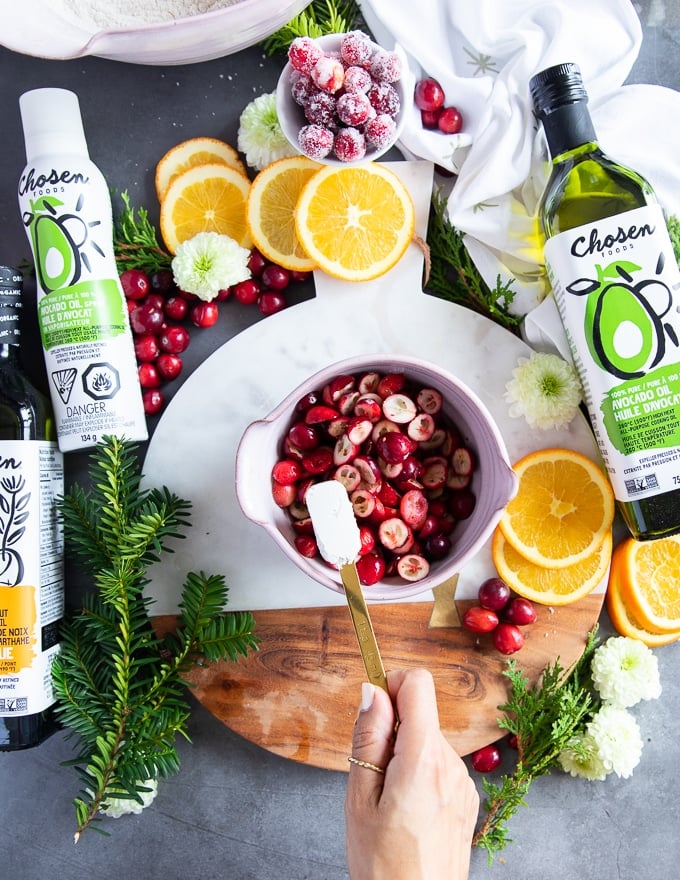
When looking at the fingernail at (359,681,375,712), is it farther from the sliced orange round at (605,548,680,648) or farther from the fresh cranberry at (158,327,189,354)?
the fresh cranberry at (158,327,189,354)

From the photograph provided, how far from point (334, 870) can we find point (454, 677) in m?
0.40

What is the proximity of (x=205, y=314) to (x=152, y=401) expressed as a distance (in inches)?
6.8

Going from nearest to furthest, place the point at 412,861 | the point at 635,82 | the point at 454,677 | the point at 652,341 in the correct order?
the point at 412,861 → the point at 652,341 → the point at 454,677 → the point at 635,82

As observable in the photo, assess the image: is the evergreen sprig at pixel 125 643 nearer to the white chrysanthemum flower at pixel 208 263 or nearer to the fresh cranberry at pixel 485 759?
the white chrysanthemum flower at pixel 208 263

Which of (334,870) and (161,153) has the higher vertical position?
(161,153)

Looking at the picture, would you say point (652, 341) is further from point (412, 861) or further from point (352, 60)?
point (412, 861)

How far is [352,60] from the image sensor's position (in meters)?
1.06

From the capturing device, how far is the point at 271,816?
4.03ft

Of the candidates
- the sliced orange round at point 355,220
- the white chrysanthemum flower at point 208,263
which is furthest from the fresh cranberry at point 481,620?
Answer: the white chrysanthemum flower at point 208,263

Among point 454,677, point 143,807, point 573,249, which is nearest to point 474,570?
point 454,677

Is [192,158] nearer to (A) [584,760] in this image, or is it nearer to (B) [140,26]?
(B) [140,26]

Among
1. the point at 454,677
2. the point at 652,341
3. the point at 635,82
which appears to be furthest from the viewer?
the point at 635,82

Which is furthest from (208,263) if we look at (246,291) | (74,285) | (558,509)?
(558,509)

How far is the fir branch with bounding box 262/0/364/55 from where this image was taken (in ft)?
3.90
